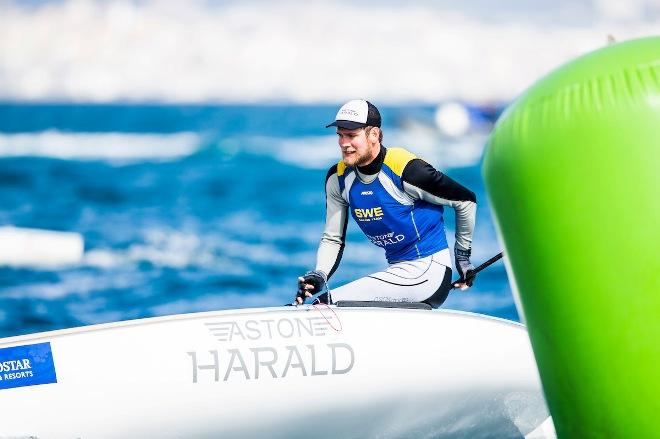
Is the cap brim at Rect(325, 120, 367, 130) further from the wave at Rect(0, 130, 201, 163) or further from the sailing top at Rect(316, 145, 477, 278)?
the wave at Rect(0, 130, 201, 163)

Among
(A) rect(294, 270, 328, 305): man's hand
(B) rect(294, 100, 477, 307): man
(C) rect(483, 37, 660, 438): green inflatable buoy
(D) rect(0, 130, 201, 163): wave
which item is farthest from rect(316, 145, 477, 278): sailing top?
(D) rect(0, 130, 201, 163): wave

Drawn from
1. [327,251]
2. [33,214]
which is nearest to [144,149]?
[33,214]

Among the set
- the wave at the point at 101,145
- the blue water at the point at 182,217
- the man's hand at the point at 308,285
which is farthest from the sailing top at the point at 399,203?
the wave at the point at 101,145

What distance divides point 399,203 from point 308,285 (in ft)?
1.82

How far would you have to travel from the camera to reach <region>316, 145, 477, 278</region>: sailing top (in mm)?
4348

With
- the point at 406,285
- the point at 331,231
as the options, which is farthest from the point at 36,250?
the point at 406,285

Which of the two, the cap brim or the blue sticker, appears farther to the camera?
the cap brim

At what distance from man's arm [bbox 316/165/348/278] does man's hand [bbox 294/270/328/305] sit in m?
0.12

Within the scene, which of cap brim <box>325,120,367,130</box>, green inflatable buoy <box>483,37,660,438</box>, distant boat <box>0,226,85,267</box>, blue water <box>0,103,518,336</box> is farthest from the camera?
distant boat <box>0,226,85,267</box>

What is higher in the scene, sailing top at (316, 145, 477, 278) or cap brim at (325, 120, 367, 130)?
cap brim at (325, 120, 367, 130)

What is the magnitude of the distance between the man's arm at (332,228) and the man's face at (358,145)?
12.1 inches

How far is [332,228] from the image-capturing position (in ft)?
15.5

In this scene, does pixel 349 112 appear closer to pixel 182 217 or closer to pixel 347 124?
pixel 347 124

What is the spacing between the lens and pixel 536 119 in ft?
9.66
